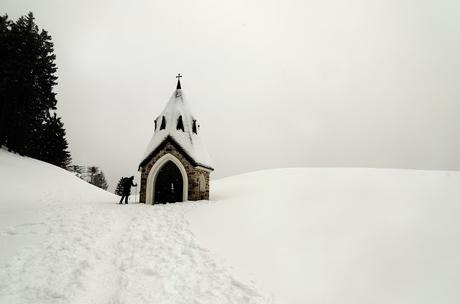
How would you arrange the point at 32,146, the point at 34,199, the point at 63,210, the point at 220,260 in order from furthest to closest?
the point at 32,146
the point at 34,199
the point at 63,210
the point at 220,260

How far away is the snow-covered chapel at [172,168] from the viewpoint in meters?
16.0

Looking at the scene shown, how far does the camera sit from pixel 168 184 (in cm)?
1652

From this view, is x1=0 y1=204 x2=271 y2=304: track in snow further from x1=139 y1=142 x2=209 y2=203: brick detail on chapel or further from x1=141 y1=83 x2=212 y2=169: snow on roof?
x1=141 y1=83 x2=212 y2=169: snow on roof

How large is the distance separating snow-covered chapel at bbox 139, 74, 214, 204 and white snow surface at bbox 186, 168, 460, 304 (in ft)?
17.0

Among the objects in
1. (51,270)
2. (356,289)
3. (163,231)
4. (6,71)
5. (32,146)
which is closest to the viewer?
(356,289)

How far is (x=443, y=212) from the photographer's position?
7.03 m

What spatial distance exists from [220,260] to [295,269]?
1.84m

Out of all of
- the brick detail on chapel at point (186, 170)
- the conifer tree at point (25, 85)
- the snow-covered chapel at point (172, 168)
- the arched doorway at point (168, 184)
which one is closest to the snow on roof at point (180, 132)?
the snow-covered chapel at point (172, 168)

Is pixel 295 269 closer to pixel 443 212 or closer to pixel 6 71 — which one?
pixel 443 212

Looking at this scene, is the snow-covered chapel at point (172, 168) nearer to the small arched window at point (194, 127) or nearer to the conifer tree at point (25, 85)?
the small arched window at point (194, 127)

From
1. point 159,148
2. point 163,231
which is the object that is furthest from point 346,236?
point 159,148

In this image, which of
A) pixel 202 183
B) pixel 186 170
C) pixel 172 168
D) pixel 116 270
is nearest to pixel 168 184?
pixel 172 168

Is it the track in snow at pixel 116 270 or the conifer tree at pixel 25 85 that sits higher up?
the conifer tree at pixel 25 85

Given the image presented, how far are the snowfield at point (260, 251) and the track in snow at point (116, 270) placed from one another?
0.08 feet
